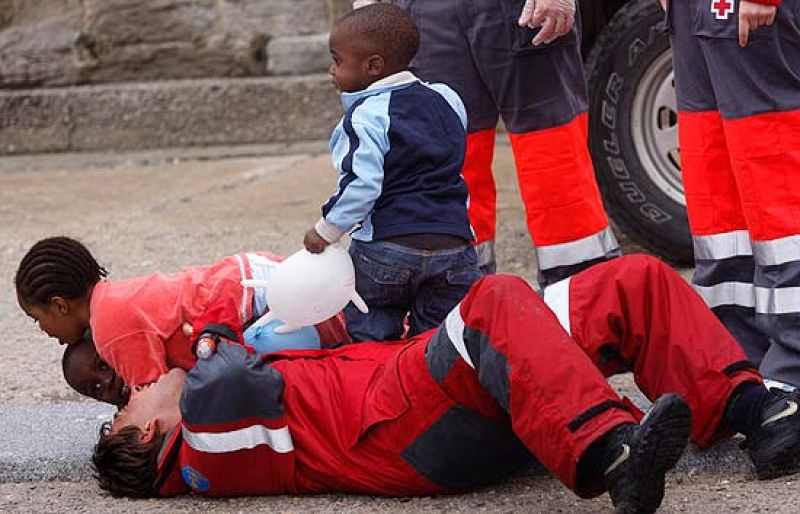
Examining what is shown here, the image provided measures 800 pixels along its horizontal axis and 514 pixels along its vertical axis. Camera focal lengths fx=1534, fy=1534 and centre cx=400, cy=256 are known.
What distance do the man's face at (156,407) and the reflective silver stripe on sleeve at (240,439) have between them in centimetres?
16

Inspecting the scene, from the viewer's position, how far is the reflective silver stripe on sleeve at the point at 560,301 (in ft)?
10.5

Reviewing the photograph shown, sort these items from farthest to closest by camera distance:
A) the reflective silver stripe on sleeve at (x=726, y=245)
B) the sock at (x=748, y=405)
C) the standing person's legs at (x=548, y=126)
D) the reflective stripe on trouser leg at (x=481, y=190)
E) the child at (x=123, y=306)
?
the reflective stripe on trouser leg at (x=481, y=190) < the standing person's legs at (x=548, y=126) < the reflective silver stripe on sleeve at (x=726, y=245) < the child at (x=123, y=306) < the sock at (x=748, y=405)

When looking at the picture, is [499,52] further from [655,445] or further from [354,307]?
[655,445]

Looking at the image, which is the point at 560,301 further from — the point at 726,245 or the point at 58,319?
the point at 58,319

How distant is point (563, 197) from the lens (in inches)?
163

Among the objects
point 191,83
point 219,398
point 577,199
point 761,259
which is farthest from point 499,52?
point 191,83

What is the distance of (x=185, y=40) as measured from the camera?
8.91 meters

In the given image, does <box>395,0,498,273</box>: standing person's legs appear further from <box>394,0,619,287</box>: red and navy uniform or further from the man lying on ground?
the man lying on ground

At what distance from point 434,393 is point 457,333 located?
0.46ft

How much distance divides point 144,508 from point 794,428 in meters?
1.37

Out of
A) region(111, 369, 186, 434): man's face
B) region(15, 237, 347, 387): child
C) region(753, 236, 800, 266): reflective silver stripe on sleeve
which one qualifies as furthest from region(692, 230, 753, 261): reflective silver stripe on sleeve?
region(111, 369, 186, 434): man's face

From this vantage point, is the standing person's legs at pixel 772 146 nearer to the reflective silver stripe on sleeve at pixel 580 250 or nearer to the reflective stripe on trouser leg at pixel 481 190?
the reflective silver stripe on sleeve at pixel 580 250

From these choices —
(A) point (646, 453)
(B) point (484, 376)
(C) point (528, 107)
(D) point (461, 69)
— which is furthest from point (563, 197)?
(A) point (646, 453)

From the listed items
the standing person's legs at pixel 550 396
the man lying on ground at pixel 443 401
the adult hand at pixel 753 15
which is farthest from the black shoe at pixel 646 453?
the adult hand at pixel 753 15
